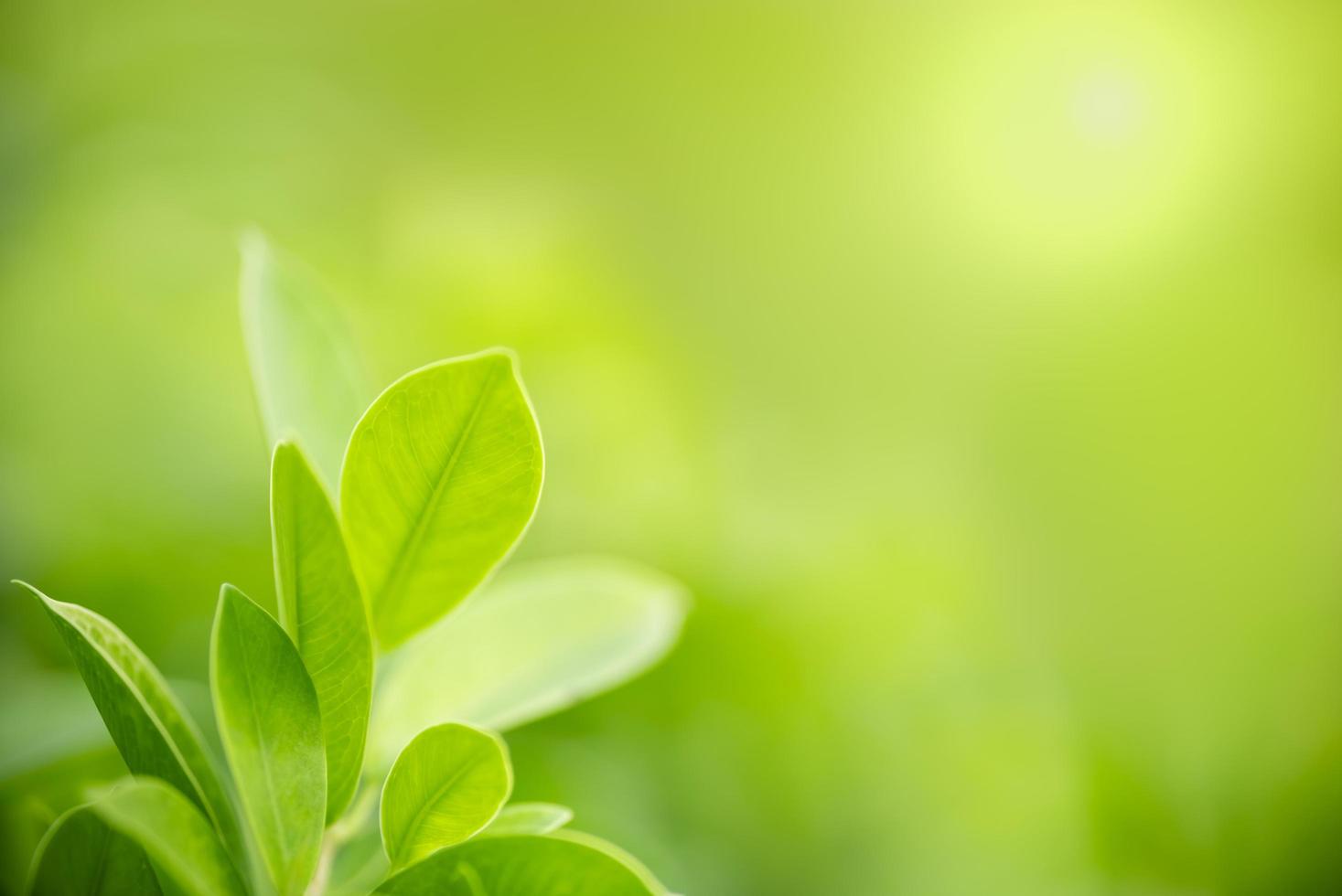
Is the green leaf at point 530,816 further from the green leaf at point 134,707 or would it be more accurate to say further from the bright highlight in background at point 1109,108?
the bright highlight in background at point 1109,108

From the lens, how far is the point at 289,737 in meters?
0.20

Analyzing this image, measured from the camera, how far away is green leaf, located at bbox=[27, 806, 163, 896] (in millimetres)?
190

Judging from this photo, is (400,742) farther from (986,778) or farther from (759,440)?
(759,440)

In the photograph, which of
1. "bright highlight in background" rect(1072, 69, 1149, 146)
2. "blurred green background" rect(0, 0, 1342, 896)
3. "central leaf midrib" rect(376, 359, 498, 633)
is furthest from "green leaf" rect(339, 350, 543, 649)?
"bright highlight in background" rect(1072, 69, 1149, 146)

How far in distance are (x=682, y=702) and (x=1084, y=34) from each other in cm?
74

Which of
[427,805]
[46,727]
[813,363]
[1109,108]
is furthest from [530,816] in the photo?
[1109,108]

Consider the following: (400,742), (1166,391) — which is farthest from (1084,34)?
(400,742)

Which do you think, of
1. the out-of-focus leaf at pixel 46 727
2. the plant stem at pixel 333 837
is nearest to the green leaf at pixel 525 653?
the plant stem at pixel 333 837

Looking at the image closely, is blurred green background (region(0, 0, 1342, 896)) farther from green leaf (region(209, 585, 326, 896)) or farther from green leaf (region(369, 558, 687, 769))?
green leaf (region(209, 585, 326, 896))

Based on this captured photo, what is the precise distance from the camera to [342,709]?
8.2 inches

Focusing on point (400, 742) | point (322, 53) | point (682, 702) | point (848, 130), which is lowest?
point (682, 702)

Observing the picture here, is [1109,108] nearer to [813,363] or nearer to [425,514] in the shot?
[813,363]

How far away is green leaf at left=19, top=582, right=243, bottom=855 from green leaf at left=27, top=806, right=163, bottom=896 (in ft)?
0.05

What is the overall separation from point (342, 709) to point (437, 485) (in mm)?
51
